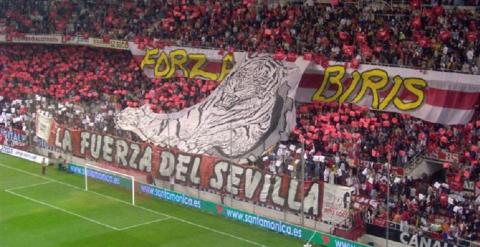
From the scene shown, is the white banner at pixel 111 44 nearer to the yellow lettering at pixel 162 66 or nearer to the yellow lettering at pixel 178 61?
the yellow lettering at pixel 162 66

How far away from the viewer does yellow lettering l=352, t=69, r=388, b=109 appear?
2906cm

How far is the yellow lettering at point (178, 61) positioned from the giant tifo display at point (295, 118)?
0.22 feet

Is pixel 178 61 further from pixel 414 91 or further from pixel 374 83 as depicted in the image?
pixel 414 91

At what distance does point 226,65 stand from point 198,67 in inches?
76.9

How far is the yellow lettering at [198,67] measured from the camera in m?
35.4

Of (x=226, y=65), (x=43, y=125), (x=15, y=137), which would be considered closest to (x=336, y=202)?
(x=226, y=65)

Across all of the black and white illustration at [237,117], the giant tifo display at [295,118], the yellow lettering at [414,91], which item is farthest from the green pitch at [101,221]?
the yellow lettering at [414,91]

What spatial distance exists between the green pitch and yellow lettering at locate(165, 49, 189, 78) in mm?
7450

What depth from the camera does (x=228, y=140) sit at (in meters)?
29.4

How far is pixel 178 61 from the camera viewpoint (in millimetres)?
36781

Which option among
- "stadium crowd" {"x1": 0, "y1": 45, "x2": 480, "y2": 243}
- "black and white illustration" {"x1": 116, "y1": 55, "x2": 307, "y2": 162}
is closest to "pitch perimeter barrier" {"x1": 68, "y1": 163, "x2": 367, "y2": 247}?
"stadium crowd" {"x1": 0, "y1": 45, "x2": 480, "y2": 243}

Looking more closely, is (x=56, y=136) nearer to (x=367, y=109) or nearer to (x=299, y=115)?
(x=299, y=115)

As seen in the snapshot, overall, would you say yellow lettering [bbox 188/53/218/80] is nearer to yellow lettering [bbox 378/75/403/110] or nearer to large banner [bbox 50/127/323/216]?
large banner [bbox 50/127/323/216]

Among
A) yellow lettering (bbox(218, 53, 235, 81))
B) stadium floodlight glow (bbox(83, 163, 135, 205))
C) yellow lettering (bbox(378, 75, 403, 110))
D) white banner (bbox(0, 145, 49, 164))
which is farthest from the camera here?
yellow lettering (bbox(218, 53, 235, 81))
